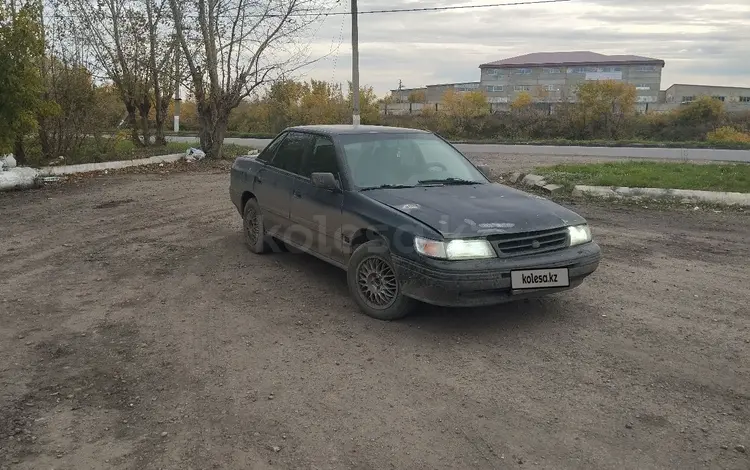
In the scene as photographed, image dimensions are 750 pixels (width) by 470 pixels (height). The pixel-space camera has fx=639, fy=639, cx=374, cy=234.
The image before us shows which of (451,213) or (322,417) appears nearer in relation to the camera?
(322,417)

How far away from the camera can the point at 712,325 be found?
4.93m

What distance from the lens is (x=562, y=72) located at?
5753 cm

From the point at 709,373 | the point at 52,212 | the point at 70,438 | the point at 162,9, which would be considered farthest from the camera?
the point at 162,9

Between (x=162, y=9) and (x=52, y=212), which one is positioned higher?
(x=162, y=9)

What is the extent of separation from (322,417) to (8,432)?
5.34ft

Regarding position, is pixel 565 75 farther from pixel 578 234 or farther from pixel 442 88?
pixel 578 234

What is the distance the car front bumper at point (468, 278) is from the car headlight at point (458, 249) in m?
0.04

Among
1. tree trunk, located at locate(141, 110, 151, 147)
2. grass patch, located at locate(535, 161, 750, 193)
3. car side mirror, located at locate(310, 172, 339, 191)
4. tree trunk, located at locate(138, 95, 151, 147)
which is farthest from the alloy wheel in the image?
tree trunk, located at locate(141, 110, 151, 147)

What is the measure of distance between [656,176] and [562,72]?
48648mm

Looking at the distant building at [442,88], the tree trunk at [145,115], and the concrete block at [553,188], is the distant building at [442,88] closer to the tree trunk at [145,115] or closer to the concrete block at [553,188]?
the tree trunk at [145,115]

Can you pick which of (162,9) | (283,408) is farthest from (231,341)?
(162,9)

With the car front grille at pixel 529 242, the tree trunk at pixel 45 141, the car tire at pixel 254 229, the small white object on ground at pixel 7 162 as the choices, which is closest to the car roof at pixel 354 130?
the car tire at pixel 254 229

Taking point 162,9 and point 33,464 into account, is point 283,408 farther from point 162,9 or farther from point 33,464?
point 162,9

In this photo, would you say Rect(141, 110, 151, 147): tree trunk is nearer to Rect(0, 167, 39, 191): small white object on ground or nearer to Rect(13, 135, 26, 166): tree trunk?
Rect(13, 135, 26, 166): tree trunk
